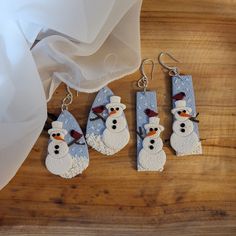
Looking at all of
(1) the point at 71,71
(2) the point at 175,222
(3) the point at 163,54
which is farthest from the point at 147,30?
(2) the point at 175,222

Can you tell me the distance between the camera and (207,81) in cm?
65

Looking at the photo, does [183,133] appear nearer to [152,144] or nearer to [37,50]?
[152,144]

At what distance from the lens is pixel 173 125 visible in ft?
2.05

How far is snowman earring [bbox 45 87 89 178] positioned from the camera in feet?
1.98

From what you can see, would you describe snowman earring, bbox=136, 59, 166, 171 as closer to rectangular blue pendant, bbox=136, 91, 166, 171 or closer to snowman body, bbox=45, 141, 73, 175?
rectangular blue pendant, bbox=136, 91, 166, 171

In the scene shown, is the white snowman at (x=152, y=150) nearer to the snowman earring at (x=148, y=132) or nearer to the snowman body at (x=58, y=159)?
the snowman earring at (x=148, y=132)

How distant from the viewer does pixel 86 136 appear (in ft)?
2.03

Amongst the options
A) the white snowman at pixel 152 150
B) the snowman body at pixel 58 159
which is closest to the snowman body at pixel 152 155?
the white snowman at pixel 152 150

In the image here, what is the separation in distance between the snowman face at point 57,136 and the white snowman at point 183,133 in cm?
17

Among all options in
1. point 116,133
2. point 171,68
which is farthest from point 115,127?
point 171,68

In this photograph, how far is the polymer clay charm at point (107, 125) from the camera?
614mm

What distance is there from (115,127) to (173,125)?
9 centimetres

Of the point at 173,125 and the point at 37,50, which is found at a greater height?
the point at 37,50

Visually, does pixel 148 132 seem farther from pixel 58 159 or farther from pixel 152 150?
pixel 58 159
